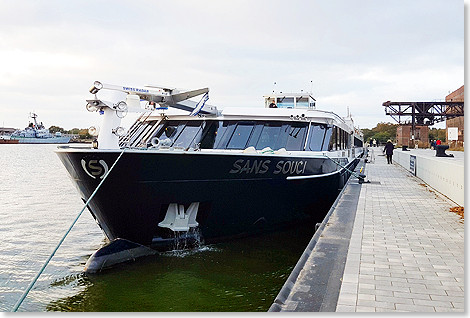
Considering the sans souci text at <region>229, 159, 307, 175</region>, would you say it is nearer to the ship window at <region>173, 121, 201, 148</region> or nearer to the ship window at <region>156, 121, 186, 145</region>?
the ship window at <region>173, 121, 201, 148</region>

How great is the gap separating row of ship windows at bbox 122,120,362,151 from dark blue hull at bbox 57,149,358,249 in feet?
3.04

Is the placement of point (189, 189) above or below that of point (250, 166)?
below

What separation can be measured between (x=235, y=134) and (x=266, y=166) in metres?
1.84

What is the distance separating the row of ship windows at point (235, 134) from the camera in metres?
10.6

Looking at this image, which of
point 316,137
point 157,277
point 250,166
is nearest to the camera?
point 157,277

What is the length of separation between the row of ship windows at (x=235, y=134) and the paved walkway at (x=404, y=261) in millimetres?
2492

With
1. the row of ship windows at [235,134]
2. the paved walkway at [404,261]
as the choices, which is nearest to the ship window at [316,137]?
the row of ship windows at [235,134]

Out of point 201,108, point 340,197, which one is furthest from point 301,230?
point 201,108

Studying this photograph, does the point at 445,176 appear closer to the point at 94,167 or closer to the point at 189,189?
the point at 189,189

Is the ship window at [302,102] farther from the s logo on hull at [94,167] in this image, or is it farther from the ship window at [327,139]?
the s logo on hull at [94,167]

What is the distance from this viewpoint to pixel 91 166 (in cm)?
782

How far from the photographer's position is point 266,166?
9.23m

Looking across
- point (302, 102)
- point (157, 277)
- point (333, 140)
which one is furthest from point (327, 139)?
point (157, 277)

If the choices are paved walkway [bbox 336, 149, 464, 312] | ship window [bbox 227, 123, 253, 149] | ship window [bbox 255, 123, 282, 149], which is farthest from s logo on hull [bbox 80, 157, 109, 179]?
paved walkway [bbox 336, 149, 464, 312]
